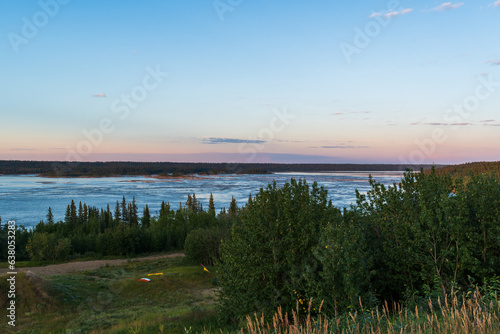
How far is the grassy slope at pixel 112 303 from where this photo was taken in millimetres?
21688

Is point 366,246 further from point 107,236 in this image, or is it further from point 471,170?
point 107,236

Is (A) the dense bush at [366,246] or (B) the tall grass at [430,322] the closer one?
(B) the tall grass at [430,322]

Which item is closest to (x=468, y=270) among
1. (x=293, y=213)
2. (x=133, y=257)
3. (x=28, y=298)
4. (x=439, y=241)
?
(x=439, y=241)

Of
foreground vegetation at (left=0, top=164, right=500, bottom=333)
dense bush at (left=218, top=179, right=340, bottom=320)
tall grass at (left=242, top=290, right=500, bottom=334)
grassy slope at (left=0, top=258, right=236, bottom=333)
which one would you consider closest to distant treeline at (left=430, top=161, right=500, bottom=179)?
foreground vegetation at (left=0, top=164, right=500, bottom=333)

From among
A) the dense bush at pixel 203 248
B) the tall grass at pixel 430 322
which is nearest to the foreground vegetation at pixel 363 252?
the tall grass at pixel 430 322

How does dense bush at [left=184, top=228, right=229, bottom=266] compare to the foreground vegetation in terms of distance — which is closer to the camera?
the foreground vegetation

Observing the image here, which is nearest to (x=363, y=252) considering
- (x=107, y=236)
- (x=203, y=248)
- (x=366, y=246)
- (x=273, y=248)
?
(x=366, y=246)

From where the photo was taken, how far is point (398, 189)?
51.0ft

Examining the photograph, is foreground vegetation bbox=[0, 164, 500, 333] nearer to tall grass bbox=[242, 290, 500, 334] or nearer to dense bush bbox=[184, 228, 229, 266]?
tall grass bbox=[242, 290, 500, 334]

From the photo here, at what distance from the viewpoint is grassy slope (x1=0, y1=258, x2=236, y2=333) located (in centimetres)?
2169

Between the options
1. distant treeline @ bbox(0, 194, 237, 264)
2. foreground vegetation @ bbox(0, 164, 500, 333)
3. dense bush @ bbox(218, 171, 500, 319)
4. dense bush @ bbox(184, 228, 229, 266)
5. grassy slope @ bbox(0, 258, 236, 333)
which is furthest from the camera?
distant treeline @ bbox(0, 194, 237, 264)

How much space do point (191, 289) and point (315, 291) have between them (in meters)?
35.1

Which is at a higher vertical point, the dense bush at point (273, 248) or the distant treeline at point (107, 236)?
the dense bush at point (273, 248)

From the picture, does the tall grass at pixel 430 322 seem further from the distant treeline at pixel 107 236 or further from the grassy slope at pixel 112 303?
the distant treeline at pixel 107 236
